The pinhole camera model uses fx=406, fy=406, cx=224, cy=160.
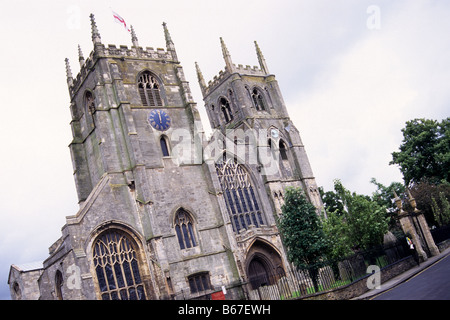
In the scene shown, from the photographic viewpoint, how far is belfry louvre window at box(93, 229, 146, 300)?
23828 mm

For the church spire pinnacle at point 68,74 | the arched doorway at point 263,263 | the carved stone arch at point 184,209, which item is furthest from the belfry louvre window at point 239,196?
the church spire pinnacle at point 68,74

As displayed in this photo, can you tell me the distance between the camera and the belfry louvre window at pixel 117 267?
23.8m

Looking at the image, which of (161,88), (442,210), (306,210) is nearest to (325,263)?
(306,210)

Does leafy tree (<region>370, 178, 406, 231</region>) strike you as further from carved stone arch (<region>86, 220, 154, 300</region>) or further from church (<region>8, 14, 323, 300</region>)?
carved stone arch (<region>86, 220, 154, 300</region>)

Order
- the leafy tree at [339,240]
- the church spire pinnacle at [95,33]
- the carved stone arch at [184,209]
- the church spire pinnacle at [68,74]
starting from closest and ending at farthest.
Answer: the leafy tree at [339,240]
the carved stone arch at [184,209]
the church spire pinnacle at [95,33]
the church spire pinnacle at [68,74]

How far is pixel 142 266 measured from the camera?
25.3m

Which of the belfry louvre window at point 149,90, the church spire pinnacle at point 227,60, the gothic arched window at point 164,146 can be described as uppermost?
the church spire pinnacle at point 227,60

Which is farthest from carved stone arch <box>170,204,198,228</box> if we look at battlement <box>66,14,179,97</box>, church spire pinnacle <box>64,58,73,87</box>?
church spire pinnacle <box>64,58,73,87</box>

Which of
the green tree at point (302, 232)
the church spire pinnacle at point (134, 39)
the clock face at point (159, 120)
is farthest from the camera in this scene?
the church spire pinnacle at point (134, 39)

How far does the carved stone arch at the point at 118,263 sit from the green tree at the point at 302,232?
358 inches

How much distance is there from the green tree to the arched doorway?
668 cm

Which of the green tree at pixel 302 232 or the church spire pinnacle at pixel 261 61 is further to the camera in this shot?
the church spire pinnacle at pixel 261 61

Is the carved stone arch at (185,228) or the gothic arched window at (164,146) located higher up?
the gothic arched window at (164,146)

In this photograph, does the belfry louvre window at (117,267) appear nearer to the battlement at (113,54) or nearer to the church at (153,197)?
the church at (153,197)
